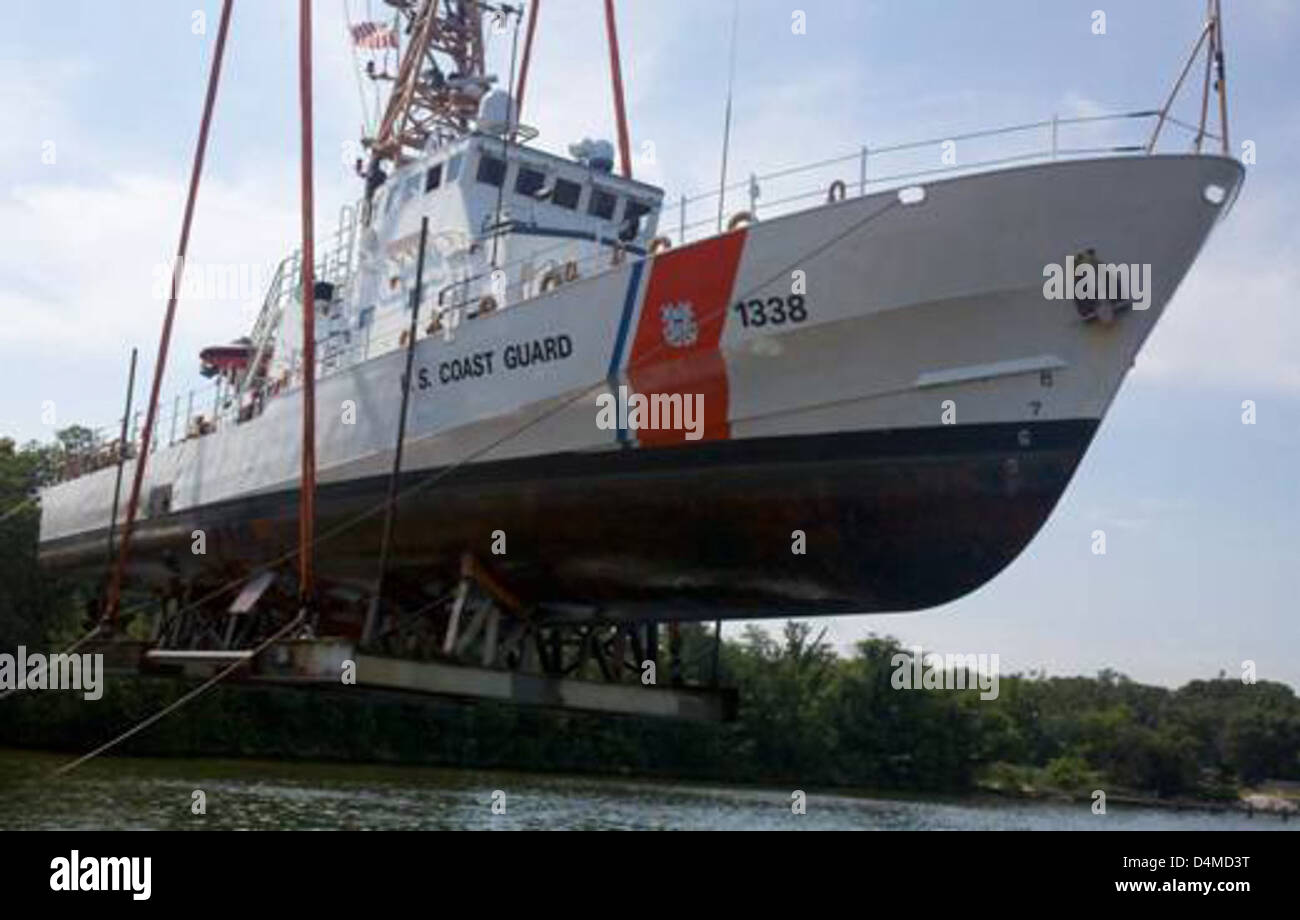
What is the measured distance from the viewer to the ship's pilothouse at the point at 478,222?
1546cm

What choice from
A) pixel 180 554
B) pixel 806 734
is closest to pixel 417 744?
pixel 806 734

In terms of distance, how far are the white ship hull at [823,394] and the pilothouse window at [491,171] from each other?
3077 mm

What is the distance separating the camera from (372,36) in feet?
67.1

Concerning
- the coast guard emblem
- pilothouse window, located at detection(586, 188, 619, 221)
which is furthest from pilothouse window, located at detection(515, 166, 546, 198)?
the coast guard emblem

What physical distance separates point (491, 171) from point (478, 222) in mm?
781

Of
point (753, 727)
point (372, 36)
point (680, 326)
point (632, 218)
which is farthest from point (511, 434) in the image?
point (753, 727)

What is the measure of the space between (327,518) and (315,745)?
30712mm

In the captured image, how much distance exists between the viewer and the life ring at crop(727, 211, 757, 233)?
12195 mm

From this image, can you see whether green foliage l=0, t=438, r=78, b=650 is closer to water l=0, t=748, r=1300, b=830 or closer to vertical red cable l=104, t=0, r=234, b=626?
water l=0, t=748, r=1300, b=830

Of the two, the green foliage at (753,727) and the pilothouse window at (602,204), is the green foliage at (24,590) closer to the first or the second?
the green foliage at (753,727)

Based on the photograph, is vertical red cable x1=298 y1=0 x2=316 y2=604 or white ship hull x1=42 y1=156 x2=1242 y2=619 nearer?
white ship hull x1=42 y1=156 x2=1242 y2=619

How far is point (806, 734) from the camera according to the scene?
64.8 metres

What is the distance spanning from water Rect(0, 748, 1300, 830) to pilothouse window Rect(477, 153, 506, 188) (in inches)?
413
